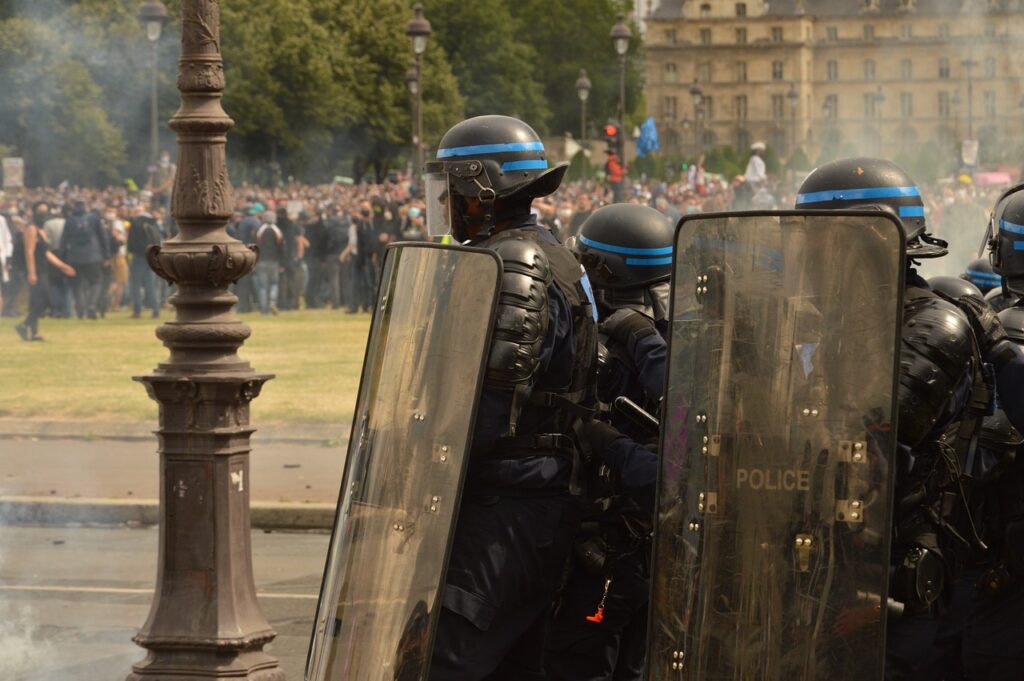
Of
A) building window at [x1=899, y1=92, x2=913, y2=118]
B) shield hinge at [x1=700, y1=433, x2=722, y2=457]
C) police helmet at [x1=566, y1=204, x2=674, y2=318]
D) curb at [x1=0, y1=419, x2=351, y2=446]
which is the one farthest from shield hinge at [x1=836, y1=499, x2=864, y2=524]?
building window at [x1=899, y1=92, x2=913, y2=118]

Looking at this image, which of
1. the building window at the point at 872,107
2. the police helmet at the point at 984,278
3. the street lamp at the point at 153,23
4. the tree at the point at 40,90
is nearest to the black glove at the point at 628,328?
the police helmet at the point at 984,278

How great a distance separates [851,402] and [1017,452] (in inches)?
45.5

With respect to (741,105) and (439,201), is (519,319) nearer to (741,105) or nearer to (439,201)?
(439,201)

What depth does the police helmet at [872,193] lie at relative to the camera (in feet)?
12.9

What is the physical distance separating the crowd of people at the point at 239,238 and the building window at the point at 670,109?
92.8 m

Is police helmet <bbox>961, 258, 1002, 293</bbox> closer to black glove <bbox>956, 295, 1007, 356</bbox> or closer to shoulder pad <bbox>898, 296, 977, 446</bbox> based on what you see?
black glove <bbox>956, 295, 1007, 356</bbox>

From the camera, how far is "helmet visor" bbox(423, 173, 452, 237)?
4395 mm

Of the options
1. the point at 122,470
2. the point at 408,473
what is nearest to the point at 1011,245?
the point at 408,473

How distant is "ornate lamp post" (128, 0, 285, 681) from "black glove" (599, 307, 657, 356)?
164 centimetres

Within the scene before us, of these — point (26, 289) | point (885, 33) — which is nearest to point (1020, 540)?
point (26, 289)

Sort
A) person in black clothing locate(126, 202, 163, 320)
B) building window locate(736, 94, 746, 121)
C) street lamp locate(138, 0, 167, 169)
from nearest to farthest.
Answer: street lamp locate(138, 0, 167, 169), person in black clothing locate(126, 202, 163, 320), building window locate(736, 94, 746, 121)

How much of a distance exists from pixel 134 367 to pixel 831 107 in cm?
8086

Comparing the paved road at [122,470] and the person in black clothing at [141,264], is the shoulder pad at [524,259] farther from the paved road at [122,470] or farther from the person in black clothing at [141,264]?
the person in black clothing at [141,264]

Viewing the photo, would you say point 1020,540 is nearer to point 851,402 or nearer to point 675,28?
point 851,402
